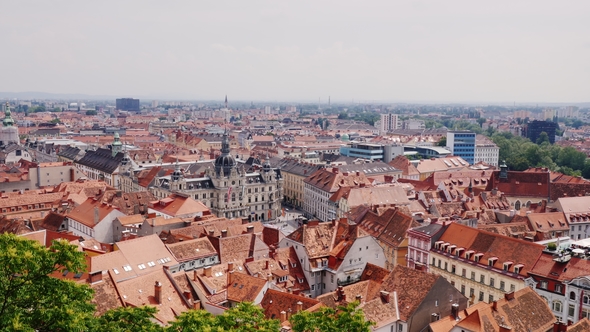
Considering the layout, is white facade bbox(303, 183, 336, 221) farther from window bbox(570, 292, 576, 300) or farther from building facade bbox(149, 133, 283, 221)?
window bbox(570, 292, 576, 300)

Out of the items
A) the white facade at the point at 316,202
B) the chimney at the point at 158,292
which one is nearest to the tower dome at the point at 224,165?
the white facade at the point at 316,202

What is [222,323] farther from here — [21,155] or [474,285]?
[21,155]

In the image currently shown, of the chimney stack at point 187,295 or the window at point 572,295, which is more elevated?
the chimney stack at point 187,295

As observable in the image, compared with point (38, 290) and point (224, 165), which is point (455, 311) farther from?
point (224, 165)

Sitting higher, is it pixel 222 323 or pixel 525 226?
pixel 222 323

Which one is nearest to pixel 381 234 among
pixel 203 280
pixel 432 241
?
pixel 432 241

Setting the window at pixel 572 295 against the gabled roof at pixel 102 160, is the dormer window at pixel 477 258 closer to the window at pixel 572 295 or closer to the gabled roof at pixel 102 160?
the window at pixel 572 295
